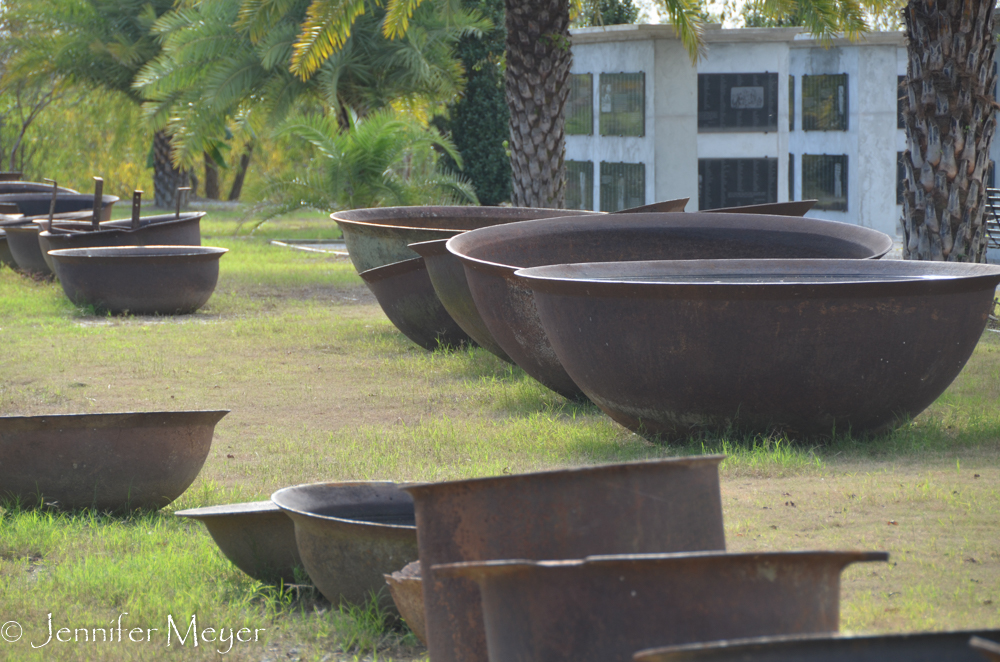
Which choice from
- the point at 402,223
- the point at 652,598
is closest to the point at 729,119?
the point at 402,223

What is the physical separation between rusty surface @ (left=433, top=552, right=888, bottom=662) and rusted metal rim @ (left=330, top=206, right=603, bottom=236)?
324 inches

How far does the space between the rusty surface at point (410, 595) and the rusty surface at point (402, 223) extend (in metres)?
5.74

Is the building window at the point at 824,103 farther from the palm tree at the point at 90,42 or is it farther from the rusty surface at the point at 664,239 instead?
the rusty surface at the point at 664,239

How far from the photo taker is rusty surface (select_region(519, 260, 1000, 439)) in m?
4.69

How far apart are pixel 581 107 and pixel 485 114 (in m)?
2.15

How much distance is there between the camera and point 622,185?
21.0 m

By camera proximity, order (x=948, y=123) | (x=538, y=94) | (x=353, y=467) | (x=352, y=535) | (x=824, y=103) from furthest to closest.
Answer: (x=824, y=103) < (x=538, y=94) < (x=948, y=123) < (x=353, y=467) < (x=352, y=535)

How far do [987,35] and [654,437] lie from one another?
552 centimetres

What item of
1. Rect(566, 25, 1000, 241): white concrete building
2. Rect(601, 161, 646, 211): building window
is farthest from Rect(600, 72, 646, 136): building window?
Rect(601, 161, 646, 211): building window

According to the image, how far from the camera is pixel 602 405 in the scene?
5.32m

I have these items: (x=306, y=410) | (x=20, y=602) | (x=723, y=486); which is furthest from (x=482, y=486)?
(x=306, y=410)

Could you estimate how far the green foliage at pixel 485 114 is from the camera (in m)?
22.7

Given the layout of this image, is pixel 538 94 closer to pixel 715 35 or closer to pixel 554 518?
pixel 554 518
